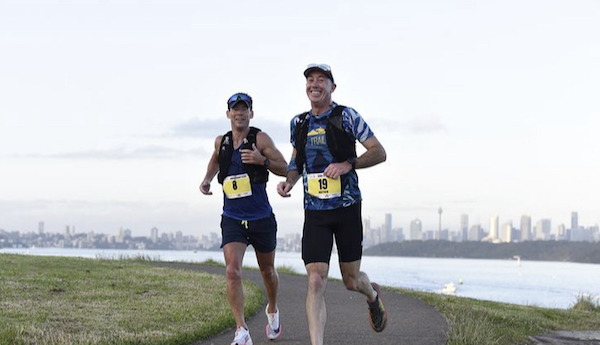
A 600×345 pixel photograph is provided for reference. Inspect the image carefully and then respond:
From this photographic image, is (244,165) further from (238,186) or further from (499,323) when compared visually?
(499,323)

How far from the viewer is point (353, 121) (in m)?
7.18

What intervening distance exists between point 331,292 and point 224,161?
6994mm

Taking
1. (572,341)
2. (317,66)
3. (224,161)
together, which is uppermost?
(317,66)

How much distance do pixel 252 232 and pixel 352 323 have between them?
2833 millimetres

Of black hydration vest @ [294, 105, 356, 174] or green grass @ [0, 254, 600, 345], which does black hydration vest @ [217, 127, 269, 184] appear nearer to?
black hydration vest @ [294, 105, 356, 174]

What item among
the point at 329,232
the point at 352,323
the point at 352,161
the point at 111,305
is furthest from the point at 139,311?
the point at 352,161

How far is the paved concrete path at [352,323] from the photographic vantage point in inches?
352

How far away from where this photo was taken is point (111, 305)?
11.3 metres

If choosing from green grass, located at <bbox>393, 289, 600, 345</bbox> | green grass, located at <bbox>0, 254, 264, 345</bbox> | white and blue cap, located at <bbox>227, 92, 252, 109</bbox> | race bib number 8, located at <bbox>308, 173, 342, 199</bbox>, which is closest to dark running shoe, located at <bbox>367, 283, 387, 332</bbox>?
green grass, located at <bbox>393, 289, 600, 345</bbox>

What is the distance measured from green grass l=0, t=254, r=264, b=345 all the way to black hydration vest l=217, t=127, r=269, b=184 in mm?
1833

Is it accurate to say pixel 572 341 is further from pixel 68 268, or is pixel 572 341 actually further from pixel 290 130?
pixel 68 268

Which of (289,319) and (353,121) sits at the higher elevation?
(353,121)

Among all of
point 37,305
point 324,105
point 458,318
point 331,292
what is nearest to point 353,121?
point 324,105

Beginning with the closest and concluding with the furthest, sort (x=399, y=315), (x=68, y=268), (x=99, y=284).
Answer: (x=399, y=315) < (x=99, y=284) < (x=68, y=268)
